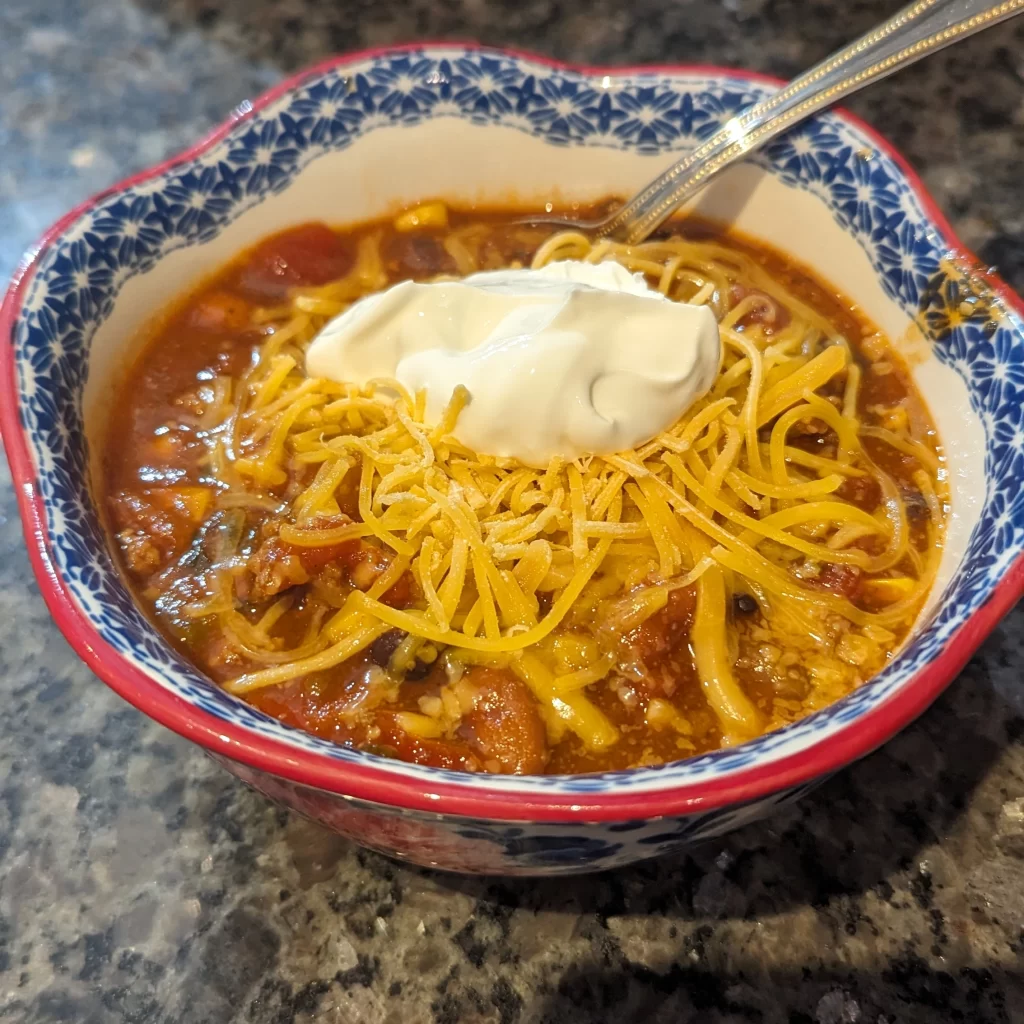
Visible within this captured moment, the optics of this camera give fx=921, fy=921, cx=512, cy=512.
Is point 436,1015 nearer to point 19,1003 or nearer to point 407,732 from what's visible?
point 407,732

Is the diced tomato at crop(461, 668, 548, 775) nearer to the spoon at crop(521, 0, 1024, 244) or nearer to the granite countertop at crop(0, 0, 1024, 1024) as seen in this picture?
the granite countertop at crop(0, 0, 1024, 1024)

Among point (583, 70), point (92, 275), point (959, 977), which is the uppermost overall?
point (583, 70)

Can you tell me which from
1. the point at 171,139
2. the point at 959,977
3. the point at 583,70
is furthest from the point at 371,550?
the point at 171,139

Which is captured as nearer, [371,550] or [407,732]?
[407,732]

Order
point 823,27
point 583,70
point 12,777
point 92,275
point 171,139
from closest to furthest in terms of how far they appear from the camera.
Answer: point 12,777, point 92,275, point 583,70, point 171,139, point 823,27

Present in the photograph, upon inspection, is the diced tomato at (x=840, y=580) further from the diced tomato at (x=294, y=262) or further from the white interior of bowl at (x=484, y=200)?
the diced tomato at (x=294, y=262)

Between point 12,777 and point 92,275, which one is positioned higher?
point 92,275
